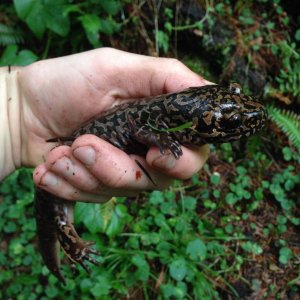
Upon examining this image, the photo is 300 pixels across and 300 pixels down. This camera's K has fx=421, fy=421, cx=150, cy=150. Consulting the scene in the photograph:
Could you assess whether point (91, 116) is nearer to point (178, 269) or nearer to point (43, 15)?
point (43, 15)

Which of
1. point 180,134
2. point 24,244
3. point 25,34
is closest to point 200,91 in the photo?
point 180,134

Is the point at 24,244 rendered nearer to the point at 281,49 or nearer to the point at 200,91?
the point at 200,91

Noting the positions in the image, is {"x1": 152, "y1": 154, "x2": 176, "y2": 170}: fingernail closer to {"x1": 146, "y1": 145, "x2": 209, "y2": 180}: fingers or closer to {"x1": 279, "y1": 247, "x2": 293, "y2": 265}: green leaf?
{"x1": 146, "y1": 145, "x2": 209, "y2": 180}: fingers

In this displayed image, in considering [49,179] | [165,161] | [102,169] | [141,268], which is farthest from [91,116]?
[141,268]

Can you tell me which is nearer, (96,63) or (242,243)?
(96,63)

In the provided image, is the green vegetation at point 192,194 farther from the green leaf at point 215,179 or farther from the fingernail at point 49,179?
the fingernail at point 49,179

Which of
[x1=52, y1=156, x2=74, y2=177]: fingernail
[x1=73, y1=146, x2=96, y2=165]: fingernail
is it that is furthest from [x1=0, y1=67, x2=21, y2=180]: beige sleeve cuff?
[x1=73, y1=146, x2=96, y2=165]: fingernail
